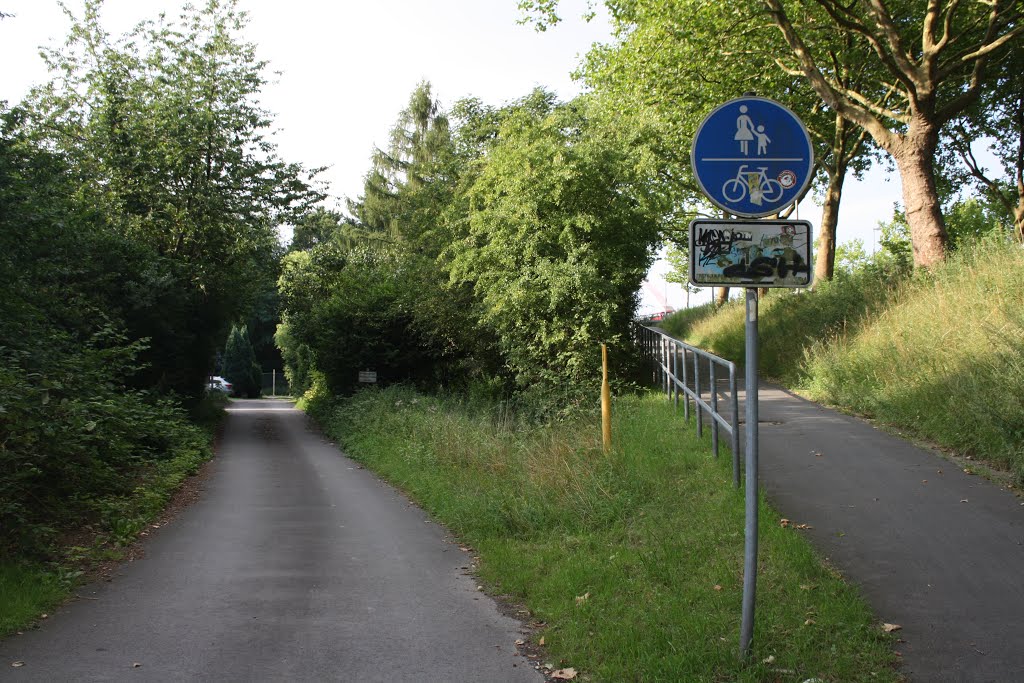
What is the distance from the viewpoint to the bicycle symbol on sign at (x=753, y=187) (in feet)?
17.2

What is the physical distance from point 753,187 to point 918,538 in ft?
11.3

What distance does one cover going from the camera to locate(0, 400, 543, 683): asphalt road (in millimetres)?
5590

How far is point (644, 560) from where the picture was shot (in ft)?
22.8

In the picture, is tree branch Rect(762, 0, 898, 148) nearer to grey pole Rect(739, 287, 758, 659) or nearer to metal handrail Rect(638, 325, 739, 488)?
metal handrail Rect(638, 325, 739, 488)

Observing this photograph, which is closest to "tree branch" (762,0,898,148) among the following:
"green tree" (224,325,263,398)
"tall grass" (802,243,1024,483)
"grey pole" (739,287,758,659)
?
"tall grass" (802,243,1024,483)

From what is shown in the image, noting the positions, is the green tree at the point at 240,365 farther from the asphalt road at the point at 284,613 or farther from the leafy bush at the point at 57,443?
the asphalt road at the point at 284,613

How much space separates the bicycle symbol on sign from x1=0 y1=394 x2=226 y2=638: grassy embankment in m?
5.64

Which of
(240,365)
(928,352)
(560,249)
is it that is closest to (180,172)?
(560,249)

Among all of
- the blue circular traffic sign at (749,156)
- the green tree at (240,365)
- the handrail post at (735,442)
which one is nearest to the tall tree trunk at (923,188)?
the handrail post at (735,442)

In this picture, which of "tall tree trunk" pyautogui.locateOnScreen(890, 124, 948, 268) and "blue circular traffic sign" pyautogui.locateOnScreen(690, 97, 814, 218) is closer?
"blue circular traffic sign" pyautogui.locateOnScreen(690, 97, 814, 218)

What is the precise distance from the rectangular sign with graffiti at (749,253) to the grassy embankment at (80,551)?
531 centimetres

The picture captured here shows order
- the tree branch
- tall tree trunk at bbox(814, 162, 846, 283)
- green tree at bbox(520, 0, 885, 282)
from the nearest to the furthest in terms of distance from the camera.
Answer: the tree branch, green tree at bbox(520, 0, 885, 282), tall tree trunk at bbox(814, 162, 846, 283)

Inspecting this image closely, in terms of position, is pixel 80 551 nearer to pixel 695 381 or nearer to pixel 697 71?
pixel 695 381

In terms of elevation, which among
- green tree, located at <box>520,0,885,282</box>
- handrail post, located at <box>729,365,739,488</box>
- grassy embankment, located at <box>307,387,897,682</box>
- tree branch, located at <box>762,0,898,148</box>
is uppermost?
green tree, located at <box>520,0,885,282</box>
